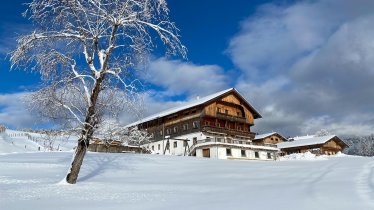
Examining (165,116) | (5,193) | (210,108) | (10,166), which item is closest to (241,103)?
(210,108)

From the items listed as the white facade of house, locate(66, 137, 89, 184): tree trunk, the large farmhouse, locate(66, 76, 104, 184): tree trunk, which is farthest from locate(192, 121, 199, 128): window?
locate(66, 137, 89, 184): tree trunk

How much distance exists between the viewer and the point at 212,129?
57.2 metres

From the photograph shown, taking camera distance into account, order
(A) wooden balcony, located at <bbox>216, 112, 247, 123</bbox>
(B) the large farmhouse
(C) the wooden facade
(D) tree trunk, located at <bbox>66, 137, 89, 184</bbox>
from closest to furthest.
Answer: (D) tree trunk, located at <bbox>66, 137, 89, 184</bbox> → (B) the large farmhouse → (C) the wooden facade → (A) wooden balcony, located at <bbox>216, 112, 247, 123</bbox>

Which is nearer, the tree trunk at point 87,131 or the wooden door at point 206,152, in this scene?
the tree trunk at point 87,131

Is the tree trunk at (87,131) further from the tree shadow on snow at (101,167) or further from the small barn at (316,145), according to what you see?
the small barn at (316,145)

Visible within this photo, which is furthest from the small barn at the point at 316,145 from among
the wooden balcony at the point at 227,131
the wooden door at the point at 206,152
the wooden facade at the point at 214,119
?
the wooden door at the point at 206,152

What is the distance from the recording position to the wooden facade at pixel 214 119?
57531mm

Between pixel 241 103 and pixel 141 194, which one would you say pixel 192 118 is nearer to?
pixel 241 103

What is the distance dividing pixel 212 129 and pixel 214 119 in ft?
8.39

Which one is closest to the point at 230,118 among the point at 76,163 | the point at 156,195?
the point at 76,163

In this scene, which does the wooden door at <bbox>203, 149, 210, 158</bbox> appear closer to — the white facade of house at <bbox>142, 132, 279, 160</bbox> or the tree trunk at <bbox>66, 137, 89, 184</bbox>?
the white facade of house at <bbox>142, 132, 279, 160</bbox>

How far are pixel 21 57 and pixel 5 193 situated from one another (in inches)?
231

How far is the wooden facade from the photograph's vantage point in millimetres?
57531

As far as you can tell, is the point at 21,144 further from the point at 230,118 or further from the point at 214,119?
the point at 230,118
